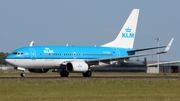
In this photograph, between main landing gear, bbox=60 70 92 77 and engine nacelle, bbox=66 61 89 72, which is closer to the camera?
engine nacelle, bbox=66 61 89 72

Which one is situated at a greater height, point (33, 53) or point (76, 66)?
point (33, 53)

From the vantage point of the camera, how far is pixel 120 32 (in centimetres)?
7425

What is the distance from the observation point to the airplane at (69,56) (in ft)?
201

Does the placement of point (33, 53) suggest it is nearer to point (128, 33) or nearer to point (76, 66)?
point (76, 66)

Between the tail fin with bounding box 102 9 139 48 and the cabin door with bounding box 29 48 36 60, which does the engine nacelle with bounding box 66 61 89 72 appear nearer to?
the cabin door with bounding box 29 48 36 60

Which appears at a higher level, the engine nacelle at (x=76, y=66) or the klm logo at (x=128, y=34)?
the klm logo at (x=128, y=34)

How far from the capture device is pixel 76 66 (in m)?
62.5

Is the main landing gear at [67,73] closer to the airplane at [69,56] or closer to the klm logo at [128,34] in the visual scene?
the airplane at [69,56]

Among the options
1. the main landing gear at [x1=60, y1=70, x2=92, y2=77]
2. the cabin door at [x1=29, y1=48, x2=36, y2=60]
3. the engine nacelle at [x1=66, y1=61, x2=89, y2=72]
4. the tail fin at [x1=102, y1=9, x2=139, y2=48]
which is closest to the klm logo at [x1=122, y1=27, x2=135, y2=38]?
the tail fin at [x1=102, y1=9, x2=139, y2=48]

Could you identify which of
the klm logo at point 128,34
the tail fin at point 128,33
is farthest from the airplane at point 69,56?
the klm logo at point 128,34

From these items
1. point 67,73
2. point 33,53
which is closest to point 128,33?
point 67,73

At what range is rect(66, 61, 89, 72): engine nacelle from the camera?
62375 millimetres

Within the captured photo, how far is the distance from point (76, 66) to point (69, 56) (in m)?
2.35

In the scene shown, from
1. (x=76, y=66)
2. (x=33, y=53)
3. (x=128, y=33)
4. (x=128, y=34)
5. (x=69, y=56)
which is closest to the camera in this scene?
(x=33, y=53)
